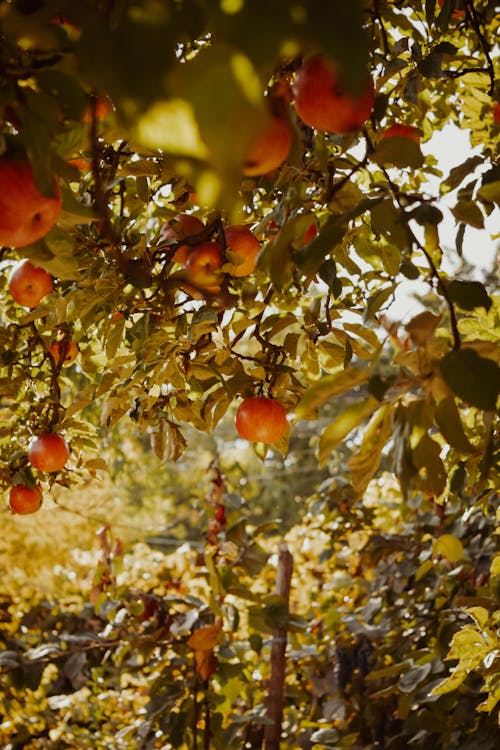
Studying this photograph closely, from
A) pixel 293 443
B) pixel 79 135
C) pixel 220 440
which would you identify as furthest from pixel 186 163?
pixel 293 443

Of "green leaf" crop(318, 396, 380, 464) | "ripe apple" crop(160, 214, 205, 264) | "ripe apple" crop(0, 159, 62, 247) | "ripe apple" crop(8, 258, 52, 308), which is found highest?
"ripe apple" crop(160, 214, 205, 264)

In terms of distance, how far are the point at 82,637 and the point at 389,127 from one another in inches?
67.3

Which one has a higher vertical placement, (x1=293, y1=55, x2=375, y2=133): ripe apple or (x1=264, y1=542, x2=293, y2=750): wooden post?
(x1=293, y1=55, x2=375, y2=133): ripe apple

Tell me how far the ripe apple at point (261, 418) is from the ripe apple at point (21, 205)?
586 mm

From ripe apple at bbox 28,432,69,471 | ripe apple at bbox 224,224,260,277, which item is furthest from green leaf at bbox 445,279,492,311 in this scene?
ripe apple at bbox 28,432,69,471

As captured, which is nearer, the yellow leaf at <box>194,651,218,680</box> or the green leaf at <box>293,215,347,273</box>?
the green leaf at <box>293,215,347,273</box>

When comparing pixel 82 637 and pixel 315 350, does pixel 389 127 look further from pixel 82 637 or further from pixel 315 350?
pixel 82 637

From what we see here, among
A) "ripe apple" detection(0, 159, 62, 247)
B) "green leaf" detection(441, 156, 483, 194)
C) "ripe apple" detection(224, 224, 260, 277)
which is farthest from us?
"ripe apple" detection(224, 224, 260, 277)

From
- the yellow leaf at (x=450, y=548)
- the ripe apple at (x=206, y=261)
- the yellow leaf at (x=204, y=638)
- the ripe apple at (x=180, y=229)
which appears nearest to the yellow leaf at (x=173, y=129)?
the ripe apple at (x=206, y=261)

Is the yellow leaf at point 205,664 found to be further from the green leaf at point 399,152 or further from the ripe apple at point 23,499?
the green leaf at point 399,152

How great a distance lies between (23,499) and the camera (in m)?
1.58

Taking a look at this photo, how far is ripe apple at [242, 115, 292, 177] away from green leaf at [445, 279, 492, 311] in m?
0.21

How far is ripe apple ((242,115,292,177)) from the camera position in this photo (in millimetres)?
647

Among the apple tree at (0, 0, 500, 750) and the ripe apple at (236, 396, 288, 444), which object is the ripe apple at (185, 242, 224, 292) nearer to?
the apple tree at (0, 0, 500, 750)
